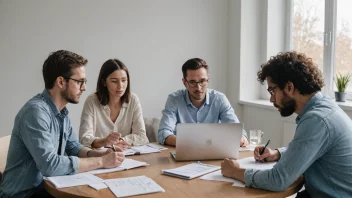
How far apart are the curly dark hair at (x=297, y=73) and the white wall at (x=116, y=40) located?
2281 mm

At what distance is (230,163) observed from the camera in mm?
1794

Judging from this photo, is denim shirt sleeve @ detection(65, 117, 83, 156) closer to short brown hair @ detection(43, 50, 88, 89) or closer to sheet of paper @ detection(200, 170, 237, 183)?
short brown hair @ detection(43, 50, 88, 89)

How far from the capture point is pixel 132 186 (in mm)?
1635

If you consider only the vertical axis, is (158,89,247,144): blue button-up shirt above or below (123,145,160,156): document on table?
above

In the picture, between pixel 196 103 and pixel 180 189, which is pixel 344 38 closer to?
pixel 196 103


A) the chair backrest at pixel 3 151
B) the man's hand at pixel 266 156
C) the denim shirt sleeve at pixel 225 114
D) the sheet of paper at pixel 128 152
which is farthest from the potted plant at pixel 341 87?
the chair backrest at pixel 3 151

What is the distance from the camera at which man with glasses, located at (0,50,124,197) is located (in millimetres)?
1808

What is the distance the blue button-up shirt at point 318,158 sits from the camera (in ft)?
5.23

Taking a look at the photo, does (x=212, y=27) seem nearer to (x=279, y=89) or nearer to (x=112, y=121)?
(x=112, y=121)

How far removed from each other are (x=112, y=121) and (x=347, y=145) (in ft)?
5.81

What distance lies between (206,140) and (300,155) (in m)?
0.61

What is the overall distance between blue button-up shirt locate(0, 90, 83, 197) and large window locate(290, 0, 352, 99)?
253cm

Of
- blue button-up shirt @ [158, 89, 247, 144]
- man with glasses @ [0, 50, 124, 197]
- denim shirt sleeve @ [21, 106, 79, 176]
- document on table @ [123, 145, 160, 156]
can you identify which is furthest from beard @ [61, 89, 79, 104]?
blue button-up shirt @ [158, 89, 247, 144]

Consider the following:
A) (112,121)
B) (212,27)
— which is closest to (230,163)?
(112,121)
